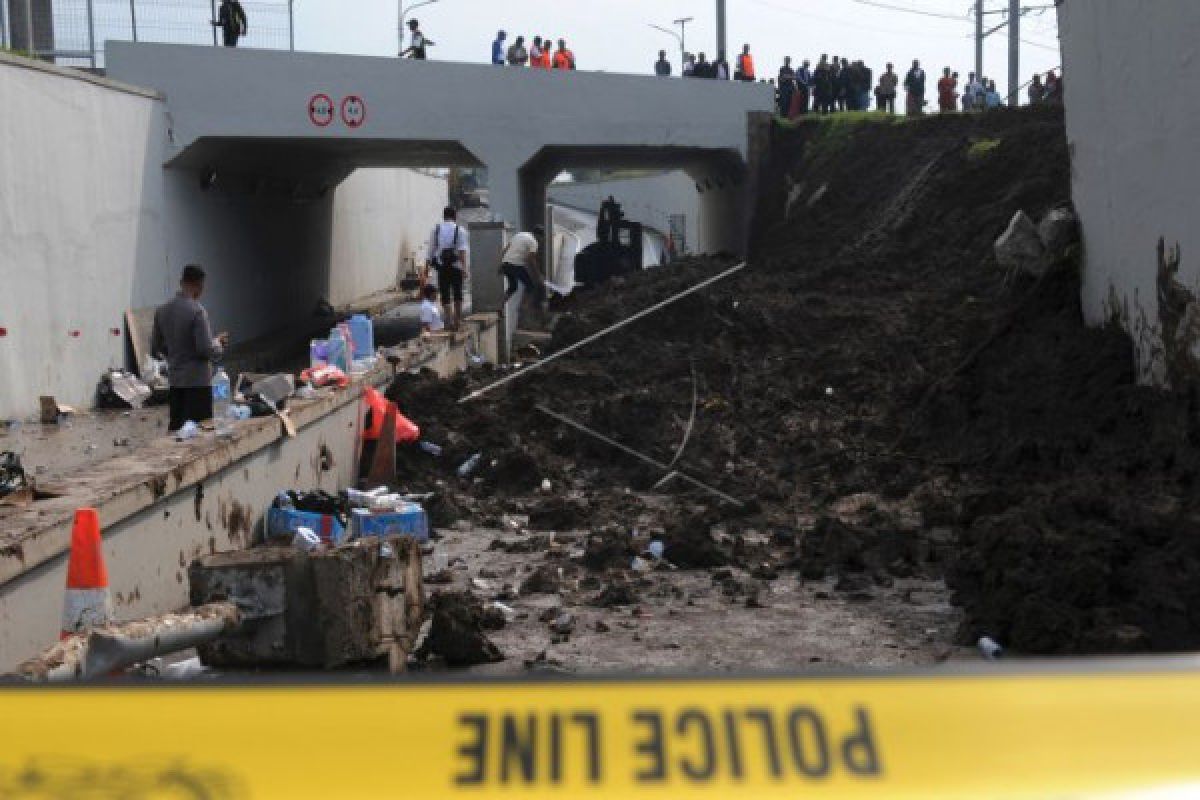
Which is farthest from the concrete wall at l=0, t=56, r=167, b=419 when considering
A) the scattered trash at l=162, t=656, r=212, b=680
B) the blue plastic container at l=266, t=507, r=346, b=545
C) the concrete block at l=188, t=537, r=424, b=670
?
the concrete block at l=188, t=537, r=424, b=670

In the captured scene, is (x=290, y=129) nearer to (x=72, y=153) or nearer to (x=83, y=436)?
(x=72, y=153)

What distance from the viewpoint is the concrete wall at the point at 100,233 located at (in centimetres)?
1694

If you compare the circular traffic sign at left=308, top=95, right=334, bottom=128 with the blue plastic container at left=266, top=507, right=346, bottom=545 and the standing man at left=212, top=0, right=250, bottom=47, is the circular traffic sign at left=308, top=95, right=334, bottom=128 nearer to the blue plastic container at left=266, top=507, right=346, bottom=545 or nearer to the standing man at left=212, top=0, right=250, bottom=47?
the standing man at left=212, top=0, right=250, bottom=47

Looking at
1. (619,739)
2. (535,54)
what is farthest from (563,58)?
(619,739)

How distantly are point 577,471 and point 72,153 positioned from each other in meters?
8.42

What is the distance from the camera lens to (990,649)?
790 cm

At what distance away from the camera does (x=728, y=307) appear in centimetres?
2084

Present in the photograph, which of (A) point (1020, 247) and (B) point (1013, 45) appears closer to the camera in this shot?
(A) point (1020, 247)

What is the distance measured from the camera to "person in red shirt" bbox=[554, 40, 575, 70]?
3397cm

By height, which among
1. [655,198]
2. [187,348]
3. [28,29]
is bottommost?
[187,348]

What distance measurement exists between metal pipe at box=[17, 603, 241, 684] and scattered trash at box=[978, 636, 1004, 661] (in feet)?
13.7

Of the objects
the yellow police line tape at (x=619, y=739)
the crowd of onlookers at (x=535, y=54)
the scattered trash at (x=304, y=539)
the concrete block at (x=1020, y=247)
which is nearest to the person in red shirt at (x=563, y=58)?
the crowd of onlookers at (x=535, y=54)

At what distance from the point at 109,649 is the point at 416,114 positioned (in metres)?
23.9

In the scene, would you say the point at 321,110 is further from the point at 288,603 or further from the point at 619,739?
the point at 619,739
